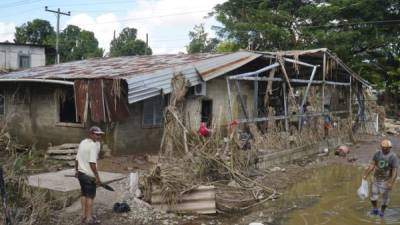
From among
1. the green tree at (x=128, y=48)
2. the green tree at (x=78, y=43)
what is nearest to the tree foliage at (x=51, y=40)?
the green tree at (x=78, y=43)

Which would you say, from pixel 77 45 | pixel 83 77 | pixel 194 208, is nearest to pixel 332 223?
pixel 194 208

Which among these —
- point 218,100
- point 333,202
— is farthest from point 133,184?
point 218,100

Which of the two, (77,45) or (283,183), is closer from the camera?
(283,183)

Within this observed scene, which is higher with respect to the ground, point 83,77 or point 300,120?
point 83,77

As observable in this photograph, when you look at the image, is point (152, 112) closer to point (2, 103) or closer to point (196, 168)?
point (196, 168)

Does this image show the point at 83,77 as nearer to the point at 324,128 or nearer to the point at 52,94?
the point at 52,94

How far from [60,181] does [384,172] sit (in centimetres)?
619

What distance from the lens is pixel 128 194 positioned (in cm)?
866

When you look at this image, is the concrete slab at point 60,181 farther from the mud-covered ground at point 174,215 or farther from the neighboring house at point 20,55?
the neighboring house at point 20,55

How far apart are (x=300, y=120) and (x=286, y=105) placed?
73 cm

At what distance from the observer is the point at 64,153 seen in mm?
12430

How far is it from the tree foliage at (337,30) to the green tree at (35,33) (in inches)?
969

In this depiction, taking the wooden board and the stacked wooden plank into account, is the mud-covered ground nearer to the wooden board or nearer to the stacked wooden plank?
the wooden board

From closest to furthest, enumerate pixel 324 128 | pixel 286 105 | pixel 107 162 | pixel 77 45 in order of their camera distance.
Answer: pixel 107 162
pixel 286 105
pixel 324 128
pixel 77 45
